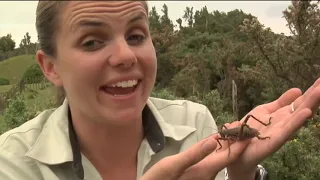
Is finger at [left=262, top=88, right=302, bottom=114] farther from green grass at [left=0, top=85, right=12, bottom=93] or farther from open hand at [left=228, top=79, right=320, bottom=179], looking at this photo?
green grass at [left=0, top=85, right=12, bottom=93]

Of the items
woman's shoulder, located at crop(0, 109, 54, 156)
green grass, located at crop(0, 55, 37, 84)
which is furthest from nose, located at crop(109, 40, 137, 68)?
green grass, located at crop(0, 55, 37, 84)

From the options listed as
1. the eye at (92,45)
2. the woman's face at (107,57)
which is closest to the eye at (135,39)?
the woman's face at (107,57)

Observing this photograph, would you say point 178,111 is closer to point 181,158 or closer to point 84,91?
point 84,91

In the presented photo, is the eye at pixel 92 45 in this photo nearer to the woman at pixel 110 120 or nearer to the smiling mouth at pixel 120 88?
the woman at pixel 110 120

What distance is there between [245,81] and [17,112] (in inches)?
355

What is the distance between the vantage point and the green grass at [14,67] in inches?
262

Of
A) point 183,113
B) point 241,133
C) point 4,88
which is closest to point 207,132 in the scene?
point 183,113

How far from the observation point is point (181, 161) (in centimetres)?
142

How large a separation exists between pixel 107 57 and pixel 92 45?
0.08m

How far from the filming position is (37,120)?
6.53ft

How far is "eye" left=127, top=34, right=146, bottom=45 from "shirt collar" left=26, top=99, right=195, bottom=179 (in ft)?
1.27

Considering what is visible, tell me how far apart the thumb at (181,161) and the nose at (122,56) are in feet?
1.21

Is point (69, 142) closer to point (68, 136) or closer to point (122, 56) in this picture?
point (68, 136)

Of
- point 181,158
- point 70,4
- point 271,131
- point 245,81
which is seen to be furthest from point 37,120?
point 245,81
